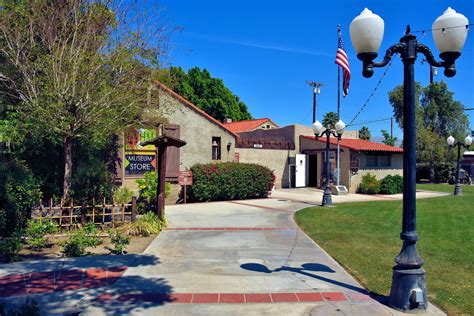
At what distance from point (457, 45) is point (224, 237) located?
19.5 ft

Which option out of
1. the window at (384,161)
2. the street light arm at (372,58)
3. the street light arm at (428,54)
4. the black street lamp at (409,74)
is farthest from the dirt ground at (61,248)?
the window at (384,161)

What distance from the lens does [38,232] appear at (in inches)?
301

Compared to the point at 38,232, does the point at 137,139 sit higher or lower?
higher

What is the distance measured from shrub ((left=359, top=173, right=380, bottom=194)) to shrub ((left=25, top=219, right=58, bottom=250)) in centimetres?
1749

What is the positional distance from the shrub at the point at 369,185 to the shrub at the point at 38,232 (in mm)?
17490

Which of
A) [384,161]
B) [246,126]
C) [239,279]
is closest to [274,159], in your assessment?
[384,161]

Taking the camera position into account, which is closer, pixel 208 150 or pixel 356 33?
pixel 356 33

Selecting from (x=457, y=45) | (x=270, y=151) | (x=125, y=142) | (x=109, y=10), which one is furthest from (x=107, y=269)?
(x=270, y=151)

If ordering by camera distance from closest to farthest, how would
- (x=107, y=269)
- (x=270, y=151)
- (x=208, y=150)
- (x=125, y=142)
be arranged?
(x=107, y=269), (x=125, y=142), (x=208, y=150), (x=270, y=151)

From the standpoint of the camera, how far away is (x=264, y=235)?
8930 millimetres

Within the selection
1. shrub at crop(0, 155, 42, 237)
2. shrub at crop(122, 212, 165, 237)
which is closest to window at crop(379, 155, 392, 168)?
shrub at crop(122, 212, 165, 237)

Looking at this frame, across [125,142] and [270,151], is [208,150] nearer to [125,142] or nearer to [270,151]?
[125,142]

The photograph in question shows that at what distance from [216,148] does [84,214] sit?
9.19m

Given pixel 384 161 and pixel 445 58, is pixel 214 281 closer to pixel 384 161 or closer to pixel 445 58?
pixel 445 58
